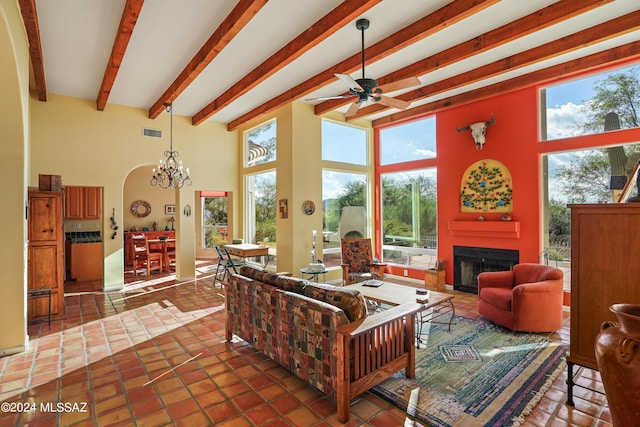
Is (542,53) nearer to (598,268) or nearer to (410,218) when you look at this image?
(598,268)

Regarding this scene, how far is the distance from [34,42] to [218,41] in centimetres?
216

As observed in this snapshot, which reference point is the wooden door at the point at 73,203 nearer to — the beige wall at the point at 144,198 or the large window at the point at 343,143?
the beige wall at the point at 144,198

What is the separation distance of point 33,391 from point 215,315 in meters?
2.11

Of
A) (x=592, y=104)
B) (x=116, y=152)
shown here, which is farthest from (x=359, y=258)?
(x=116, y=152)

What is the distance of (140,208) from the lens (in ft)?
31.0

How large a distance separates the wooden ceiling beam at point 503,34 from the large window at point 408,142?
199 cm

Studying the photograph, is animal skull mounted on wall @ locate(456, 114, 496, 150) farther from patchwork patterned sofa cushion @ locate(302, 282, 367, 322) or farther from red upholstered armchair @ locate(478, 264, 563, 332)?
patchwork patterned sofa cushion @ locate(302, 282, 367, 322)

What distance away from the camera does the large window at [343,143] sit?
6730mm

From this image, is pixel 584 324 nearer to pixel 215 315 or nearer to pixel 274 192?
pixel 215 315

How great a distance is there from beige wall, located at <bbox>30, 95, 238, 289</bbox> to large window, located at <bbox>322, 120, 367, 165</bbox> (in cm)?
254

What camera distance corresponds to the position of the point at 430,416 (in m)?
2.29

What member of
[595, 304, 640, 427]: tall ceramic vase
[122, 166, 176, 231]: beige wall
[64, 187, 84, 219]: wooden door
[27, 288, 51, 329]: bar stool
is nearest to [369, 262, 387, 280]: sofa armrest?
[595, 304, 640, 427]: tall ceramic vase

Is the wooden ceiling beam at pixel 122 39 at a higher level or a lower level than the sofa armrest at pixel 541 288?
higher

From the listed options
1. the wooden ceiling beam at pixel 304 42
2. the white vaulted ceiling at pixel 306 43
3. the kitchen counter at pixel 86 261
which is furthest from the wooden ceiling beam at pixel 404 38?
the kitchen counter at pixel 86 261
